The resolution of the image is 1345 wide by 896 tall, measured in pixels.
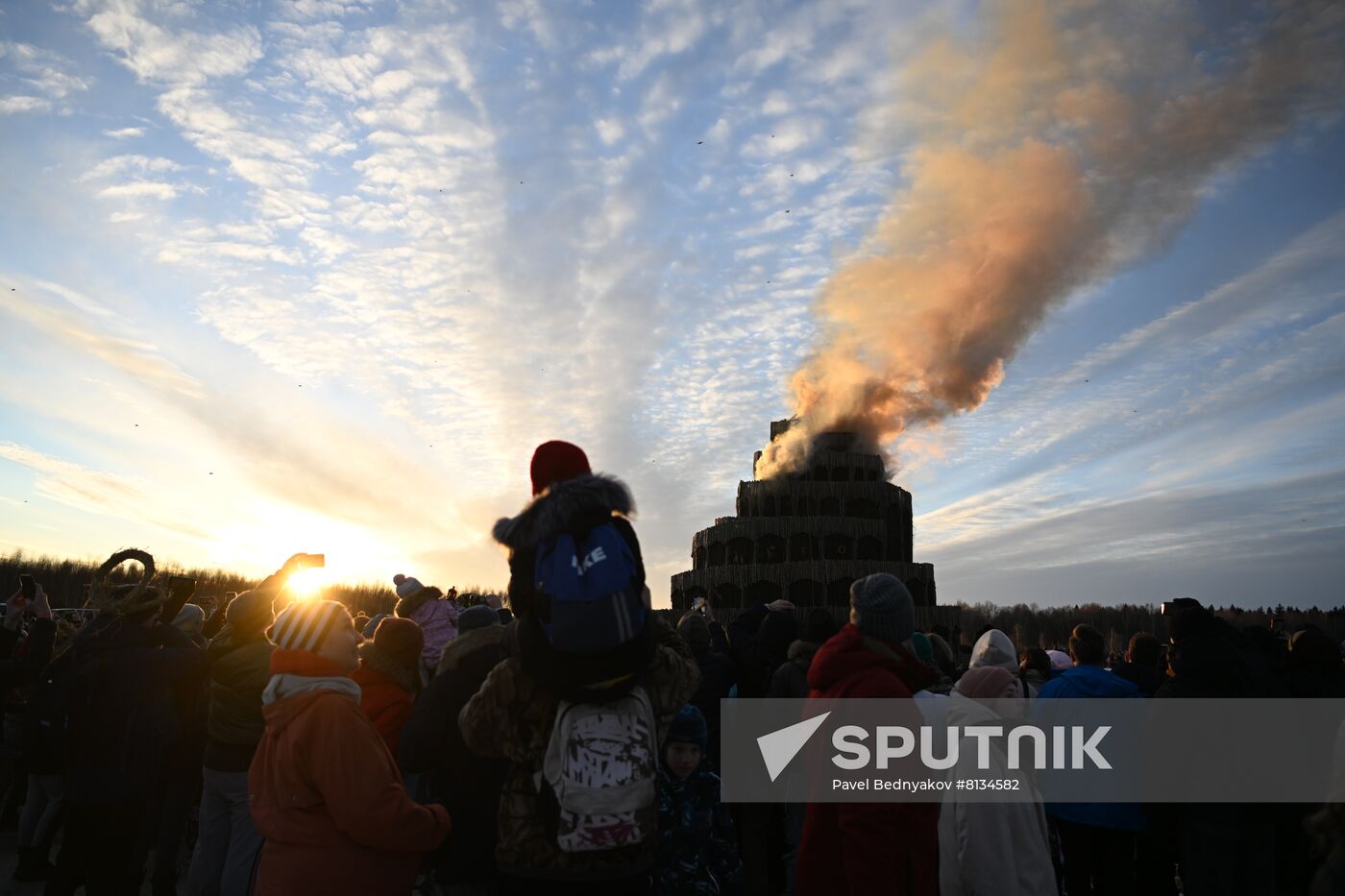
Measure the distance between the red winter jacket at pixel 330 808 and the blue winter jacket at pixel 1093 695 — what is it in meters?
5.12

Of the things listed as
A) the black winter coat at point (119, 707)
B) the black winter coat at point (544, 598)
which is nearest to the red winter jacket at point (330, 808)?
the black winter coat at point (544, 598)

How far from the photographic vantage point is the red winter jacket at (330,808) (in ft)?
12.2

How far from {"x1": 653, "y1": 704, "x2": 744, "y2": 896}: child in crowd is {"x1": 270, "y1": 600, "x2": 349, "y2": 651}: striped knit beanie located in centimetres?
209

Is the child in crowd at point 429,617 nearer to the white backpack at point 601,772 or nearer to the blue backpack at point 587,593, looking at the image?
the white backpack at point 601,772

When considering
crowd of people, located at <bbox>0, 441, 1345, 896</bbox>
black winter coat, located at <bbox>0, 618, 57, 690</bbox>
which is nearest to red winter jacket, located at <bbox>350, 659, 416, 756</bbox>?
crowd of people, located at <bbox>0, 441, 1345, 896</bbox>

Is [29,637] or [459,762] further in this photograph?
[29,637]

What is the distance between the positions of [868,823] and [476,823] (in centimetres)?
234

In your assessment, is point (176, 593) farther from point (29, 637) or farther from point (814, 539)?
point (814, 539)

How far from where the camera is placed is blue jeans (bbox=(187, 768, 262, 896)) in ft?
19.1

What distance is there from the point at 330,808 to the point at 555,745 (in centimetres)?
122

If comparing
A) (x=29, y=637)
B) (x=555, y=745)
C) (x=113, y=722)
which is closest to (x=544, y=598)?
(x=555, y=745)

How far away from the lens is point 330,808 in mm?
3697

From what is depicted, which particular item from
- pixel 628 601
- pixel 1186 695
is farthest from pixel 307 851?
pixel 1186 695

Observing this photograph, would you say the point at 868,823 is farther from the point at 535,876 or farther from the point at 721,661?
the point at 721,661
